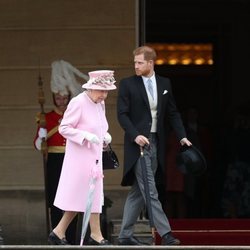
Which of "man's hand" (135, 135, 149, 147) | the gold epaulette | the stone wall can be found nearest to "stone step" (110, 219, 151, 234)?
the stone wall

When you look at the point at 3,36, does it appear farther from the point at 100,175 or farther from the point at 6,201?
the point at 100,175

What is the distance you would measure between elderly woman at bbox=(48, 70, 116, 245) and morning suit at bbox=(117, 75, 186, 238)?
0.45 m

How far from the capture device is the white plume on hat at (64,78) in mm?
11844

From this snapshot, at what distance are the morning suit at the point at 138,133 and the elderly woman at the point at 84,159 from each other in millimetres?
451

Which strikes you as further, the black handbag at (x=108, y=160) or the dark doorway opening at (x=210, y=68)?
the dark doorway opening at (x=210, y=68)

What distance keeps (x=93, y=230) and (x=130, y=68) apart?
3468 millimetres

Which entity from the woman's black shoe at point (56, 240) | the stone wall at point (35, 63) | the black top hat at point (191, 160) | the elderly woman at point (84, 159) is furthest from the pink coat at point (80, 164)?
the stone wall at point (35, 63)

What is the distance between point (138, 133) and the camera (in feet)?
34.1

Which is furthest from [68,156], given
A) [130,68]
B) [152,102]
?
[130,68]

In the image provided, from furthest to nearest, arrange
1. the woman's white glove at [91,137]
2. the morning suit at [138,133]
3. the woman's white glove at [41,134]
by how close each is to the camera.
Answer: the woman's white glove at [41,134] → the morning suit at [138,133] → the woman's white glove at [91,137]

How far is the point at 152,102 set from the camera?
10594 millimetres

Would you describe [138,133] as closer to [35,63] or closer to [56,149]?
[56,149]

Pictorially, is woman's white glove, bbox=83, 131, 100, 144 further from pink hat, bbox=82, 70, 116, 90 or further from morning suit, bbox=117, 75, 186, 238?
morning suit, bbox=117, 75, 186, 238

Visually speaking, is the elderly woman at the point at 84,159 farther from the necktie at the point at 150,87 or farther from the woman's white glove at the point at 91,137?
the necktie at the point at 150,87
